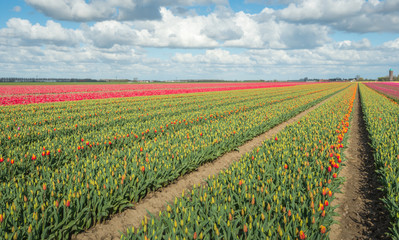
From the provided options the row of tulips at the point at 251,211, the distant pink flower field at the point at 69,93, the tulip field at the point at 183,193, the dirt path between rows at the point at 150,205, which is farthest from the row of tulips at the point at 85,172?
the distant pink flower field at the point at 69,93

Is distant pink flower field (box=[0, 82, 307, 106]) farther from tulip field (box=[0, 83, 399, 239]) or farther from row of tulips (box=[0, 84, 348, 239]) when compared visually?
tulip field (box=[0, 83, 399, 239])

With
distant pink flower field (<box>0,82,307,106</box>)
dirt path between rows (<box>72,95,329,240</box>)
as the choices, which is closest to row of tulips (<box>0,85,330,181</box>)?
dirt path between rows (<box>72,95,329,240</box>)

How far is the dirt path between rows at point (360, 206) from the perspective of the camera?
435 centimetres

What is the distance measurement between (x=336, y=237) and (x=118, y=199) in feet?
13.0

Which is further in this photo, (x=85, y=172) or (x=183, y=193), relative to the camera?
(x=85, y=172)

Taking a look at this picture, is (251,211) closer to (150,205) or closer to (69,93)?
(150,205)

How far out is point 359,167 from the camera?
7.85 metres

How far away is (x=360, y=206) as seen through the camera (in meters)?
5.30

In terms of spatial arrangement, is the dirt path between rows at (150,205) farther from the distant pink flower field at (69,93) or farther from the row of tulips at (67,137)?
the distant pink flower field at (69,93)

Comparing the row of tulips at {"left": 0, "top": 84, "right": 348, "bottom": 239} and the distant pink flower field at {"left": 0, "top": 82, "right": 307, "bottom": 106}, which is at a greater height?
the distant pink flower field at {"left": 0, "top": 82, "right": 307, "bottom": 106}

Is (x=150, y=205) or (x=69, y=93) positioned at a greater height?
(x=69, y=93)

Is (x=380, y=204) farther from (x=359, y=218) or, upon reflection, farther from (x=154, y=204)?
(x=154, y=204)

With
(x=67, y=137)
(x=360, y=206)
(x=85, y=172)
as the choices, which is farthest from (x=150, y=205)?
(x=67, y=137)

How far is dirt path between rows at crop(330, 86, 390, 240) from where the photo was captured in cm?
435
